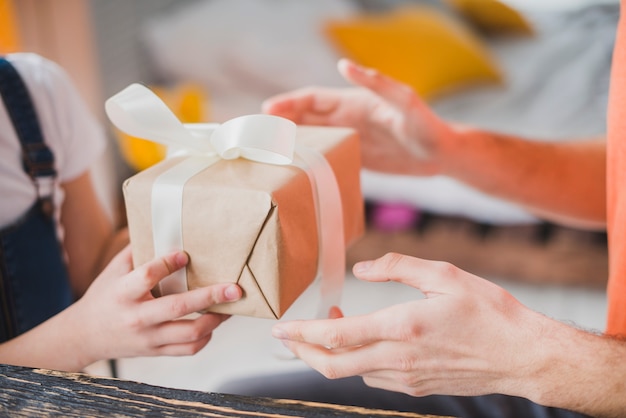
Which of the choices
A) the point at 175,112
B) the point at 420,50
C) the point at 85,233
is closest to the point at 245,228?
the point at 85,233

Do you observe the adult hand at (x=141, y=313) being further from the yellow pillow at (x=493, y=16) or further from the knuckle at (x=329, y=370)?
the yellow pillow at (x=493, y=16)

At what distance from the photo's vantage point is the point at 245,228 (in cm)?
44

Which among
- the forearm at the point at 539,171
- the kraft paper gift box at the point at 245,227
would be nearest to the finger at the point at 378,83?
the forearm at the point at 539,171

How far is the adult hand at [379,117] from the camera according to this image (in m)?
0.70

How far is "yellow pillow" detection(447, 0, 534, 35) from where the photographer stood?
2027 mm

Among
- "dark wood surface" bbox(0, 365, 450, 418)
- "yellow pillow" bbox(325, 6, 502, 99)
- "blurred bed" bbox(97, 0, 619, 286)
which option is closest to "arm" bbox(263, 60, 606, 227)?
"dark wood surface" bbox(0, 365, 450, 418)

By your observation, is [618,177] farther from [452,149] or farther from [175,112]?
[175,112]

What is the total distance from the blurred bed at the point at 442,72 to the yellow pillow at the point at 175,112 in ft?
0.11

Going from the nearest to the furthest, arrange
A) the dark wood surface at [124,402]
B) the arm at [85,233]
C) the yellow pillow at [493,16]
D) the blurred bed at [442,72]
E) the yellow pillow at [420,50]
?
the dark wood surface at [124,402] < the arm at [85,233] < the blurred bed at [442,72] < the yellow pillow at [420,50] < the yellow pillow at [493,16]

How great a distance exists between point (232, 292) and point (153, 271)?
57mm

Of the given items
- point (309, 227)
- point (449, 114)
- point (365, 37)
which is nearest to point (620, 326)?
point (309, 227)

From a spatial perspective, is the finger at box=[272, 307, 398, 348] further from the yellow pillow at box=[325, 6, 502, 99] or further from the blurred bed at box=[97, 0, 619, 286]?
the yellow pillow at box=[325, 6, 502, 99]

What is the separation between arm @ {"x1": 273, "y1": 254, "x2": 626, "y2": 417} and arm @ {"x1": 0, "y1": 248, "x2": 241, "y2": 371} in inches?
2.6

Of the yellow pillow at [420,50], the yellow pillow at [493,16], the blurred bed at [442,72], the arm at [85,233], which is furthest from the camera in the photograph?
the yellow pillow at [493,16]
